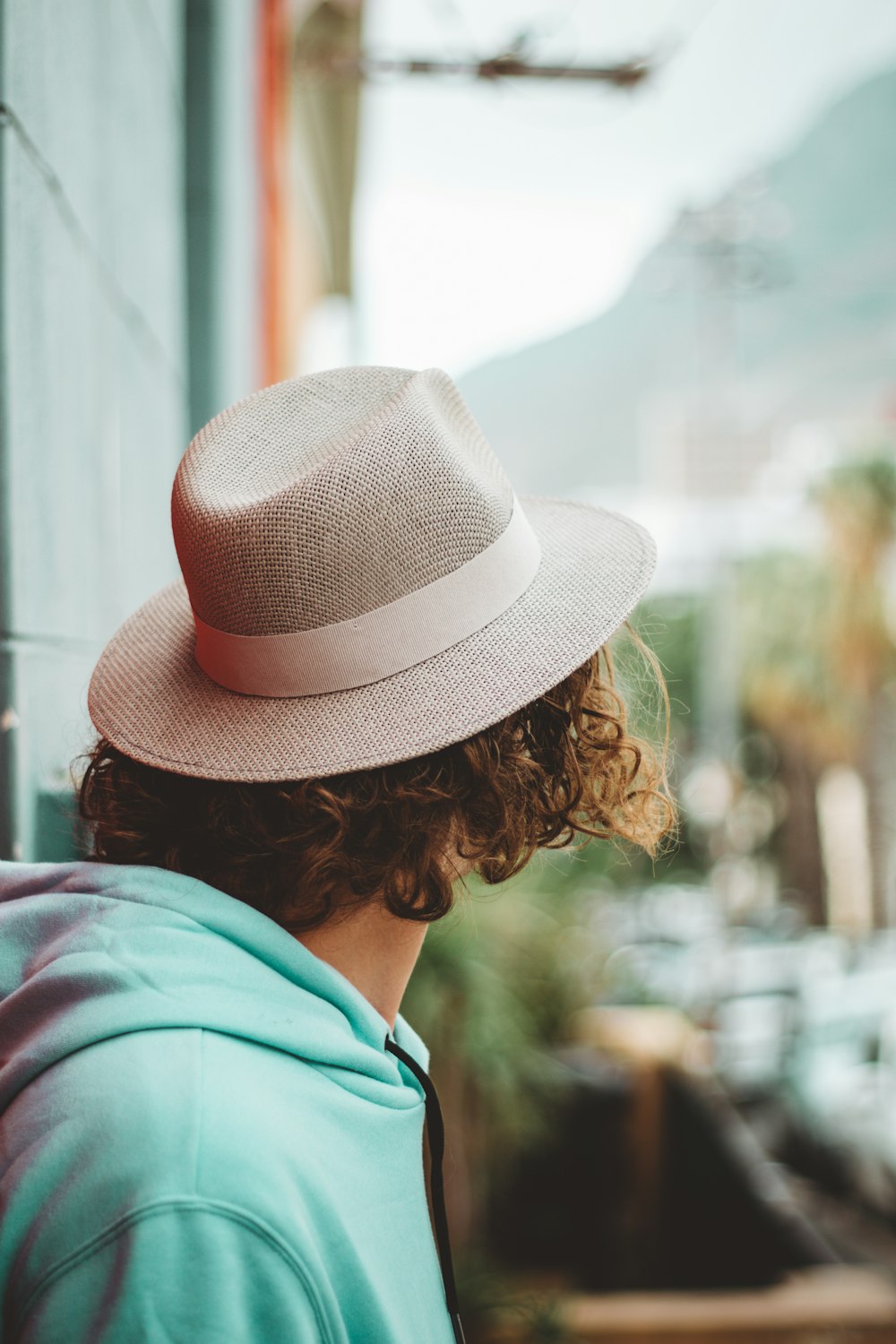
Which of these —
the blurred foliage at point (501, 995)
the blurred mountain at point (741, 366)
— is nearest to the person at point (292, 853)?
the blurred foliage at point (501, 995)

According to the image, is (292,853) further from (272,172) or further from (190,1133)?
(272,172)

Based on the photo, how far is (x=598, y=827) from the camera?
1.23m

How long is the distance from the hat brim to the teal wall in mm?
343

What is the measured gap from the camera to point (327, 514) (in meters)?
0.97

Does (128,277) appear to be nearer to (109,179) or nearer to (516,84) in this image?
(109,179)

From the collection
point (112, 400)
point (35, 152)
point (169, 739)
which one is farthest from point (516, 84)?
point (169, 739)

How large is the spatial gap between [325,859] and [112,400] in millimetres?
1402

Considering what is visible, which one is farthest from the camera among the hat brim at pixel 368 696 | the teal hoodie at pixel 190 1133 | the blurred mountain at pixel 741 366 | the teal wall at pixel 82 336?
the blurred mountain at pixel 741 366

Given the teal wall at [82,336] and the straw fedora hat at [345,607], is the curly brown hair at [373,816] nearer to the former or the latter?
the straw fedora hat at [345,607]

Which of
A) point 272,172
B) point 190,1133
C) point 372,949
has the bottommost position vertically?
point 372,949


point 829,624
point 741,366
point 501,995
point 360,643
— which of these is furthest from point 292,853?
point 741,366

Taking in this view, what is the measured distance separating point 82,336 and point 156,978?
1.28m

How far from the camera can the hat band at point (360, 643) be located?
99cm

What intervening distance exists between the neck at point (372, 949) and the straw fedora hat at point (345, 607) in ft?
0.64
